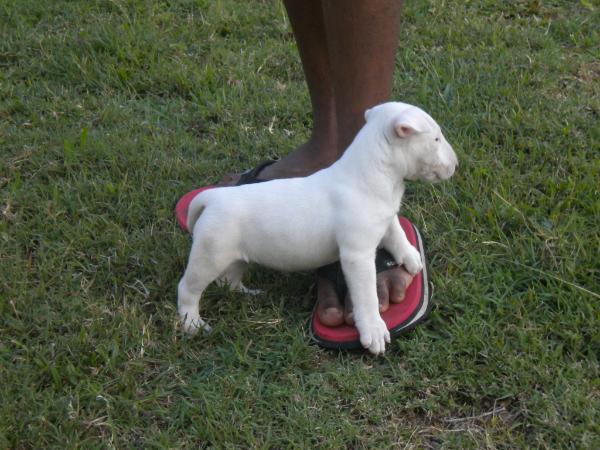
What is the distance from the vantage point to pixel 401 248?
272 centimetres

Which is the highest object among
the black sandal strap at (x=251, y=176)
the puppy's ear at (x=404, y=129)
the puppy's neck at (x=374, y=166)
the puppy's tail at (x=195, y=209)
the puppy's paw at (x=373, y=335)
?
the puppy's ear at (x=404, y=129)

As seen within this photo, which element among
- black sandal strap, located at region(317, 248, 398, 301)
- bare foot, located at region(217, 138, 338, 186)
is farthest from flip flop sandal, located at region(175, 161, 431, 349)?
bare foot, located at region(217, 138, 338, 186)

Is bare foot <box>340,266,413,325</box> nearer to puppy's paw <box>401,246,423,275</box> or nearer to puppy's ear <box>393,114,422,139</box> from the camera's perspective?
puppy's paw <box>401,246,423,275</box>

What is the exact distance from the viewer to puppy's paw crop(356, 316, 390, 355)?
2.49m

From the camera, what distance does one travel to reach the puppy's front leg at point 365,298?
244 centimetres

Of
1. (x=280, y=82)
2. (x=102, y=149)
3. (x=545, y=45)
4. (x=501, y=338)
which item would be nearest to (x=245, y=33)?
(x=280, y=82)

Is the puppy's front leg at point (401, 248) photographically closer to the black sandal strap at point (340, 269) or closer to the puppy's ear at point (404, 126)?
the black sandal strap at point (340, 269)

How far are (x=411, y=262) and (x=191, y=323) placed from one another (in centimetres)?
76

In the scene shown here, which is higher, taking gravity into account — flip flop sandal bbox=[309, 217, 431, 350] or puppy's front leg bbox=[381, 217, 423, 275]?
puppy's front leg bbox=[381, 217, 423, 275]

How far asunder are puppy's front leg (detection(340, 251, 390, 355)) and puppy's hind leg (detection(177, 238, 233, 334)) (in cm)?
39

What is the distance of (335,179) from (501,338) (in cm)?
73

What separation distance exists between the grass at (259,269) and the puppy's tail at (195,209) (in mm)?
274

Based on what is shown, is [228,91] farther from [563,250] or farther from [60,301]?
[563,250]

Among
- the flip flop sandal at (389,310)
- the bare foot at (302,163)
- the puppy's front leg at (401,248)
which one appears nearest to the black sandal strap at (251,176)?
the bare foot at (302,163)
